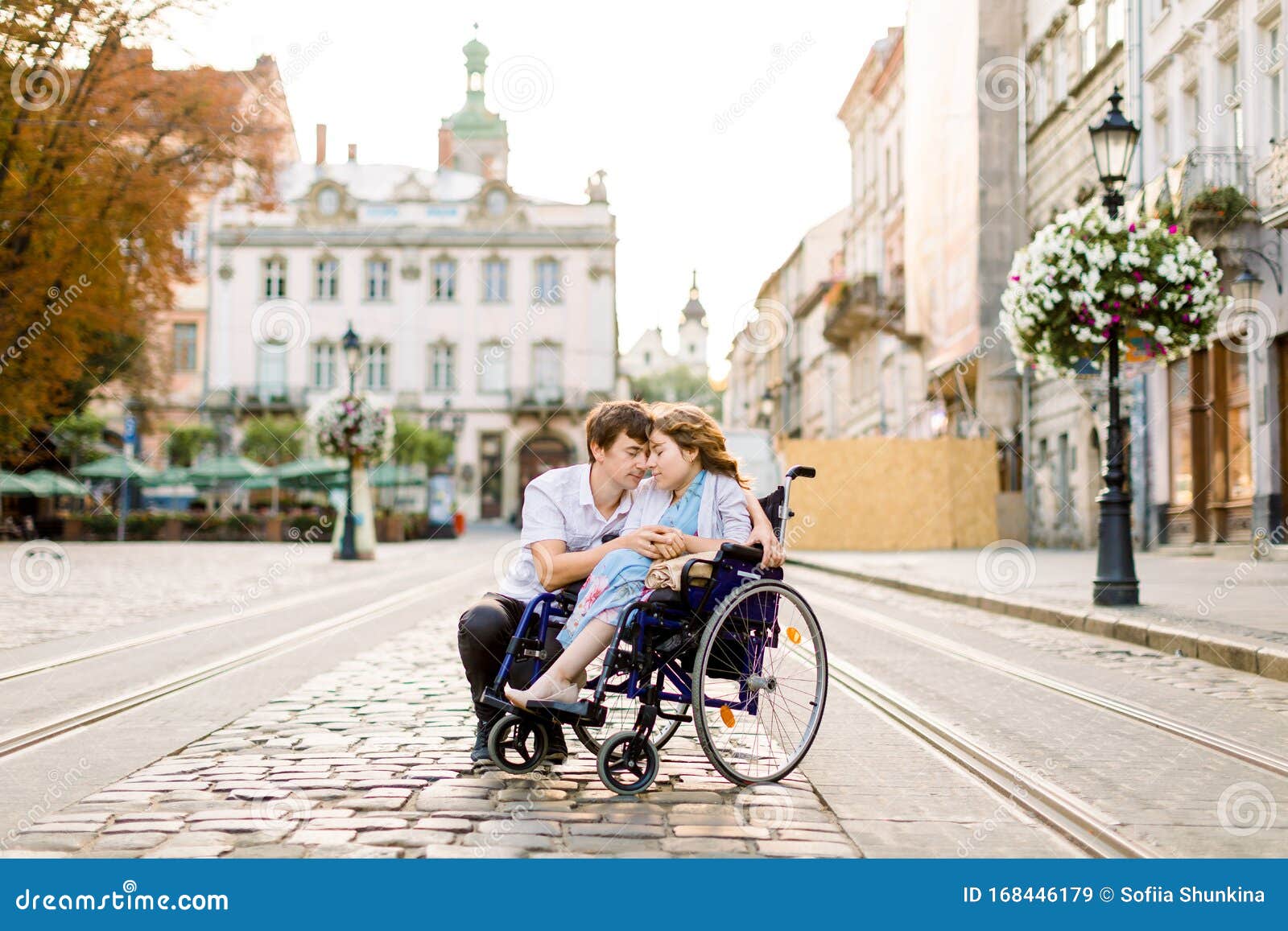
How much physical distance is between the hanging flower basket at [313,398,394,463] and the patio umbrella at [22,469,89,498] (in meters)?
12.4

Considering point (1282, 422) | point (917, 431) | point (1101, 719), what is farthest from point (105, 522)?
point (1101, 719)

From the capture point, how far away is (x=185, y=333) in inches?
2489

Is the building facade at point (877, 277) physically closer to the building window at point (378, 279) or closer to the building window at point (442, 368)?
the building window at point (442, 368)

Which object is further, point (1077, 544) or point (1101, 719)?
point (1077, 544)

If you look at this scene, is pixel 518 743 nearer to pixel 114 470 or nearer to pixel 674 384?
pixel 114 470

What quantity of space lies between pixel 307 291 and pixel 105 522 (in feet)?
80.6

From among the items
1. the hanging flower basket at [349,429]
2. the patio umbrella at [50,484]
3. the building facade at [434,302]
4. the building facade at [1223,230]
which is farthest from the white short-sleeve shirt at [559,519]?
the building facade at [434,302]

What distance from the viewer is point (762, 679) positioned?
5.09 meters

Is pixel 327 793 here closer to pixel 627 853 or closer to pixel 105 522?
pixel 627 853

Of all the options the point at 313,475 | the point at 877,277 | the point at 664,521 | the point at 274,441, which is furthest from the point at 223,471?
the point at 664,521

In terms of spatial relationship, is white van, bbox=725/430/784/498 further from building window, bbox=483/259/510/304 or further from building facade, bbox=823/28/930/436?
building window, bbox=483/259/510/304

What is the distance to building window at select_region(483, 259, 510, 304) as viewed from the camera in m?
63.2

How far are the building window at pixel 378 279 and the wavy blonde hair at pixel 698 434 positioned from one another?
59.3 metres

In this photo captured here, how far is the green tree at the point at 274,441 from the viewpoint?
53469mm
